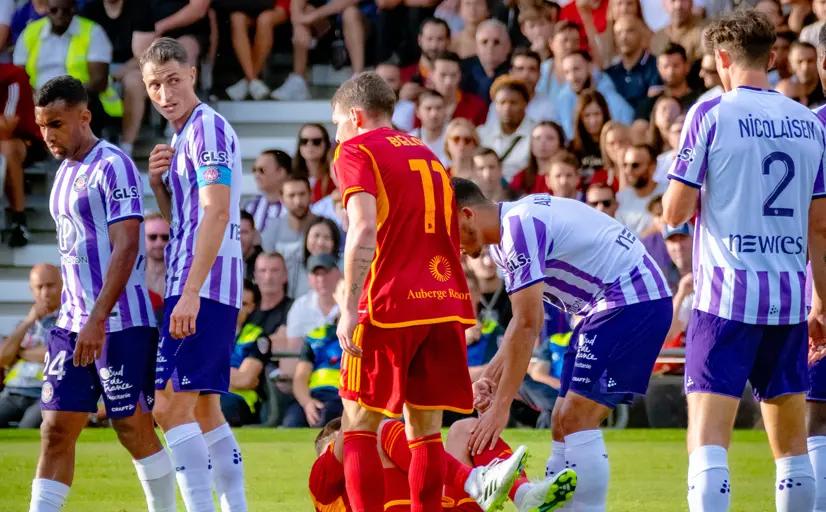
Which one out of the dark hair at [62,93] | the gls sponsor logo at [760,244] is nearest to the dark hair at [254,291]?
the dark hair at [62,93]

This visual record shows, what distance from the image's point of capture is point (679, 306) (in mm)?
13297

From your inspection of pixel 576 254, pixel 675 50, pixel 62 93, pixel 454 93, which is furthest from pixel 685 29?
pixel 62 93

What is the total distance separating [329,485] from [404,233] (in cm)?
136

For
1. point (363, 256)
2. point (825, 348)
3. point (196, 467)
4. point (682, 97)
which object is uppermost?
point (682, 97)

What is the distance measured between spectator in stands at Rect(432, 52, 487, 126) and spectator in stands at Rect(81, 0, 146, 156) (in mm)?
3562

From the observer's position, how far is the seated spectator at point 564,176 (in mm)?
14266

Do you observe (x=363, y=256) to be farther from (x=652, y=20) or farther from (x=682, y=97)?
(x=652, y=20)

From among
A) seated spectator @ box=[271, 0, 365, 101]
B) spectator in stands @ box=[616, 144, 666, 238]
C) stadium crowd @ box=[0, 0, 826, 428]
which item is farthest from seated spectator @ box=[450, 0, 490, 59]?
spectator in stands @ box=[616, 144, 666, 238]

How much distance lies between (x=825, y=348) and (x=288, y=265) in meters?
8.43

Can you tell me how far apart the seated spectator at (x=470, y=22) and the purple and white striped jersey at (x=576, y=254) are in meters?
9.43

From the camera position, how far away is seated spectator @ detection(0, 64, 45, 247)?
17047mm

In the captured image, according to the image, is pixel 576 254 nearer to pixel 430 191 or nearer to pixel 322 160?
pixel 430 191

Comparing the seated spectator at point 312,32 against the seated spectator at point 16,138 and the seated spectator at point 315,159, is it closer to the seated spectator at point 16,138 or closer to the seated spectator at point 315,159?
the seated spectator at point 315,159

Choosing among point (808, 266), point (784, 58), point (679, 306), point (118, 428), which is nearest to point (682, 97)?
point (784, 58)
